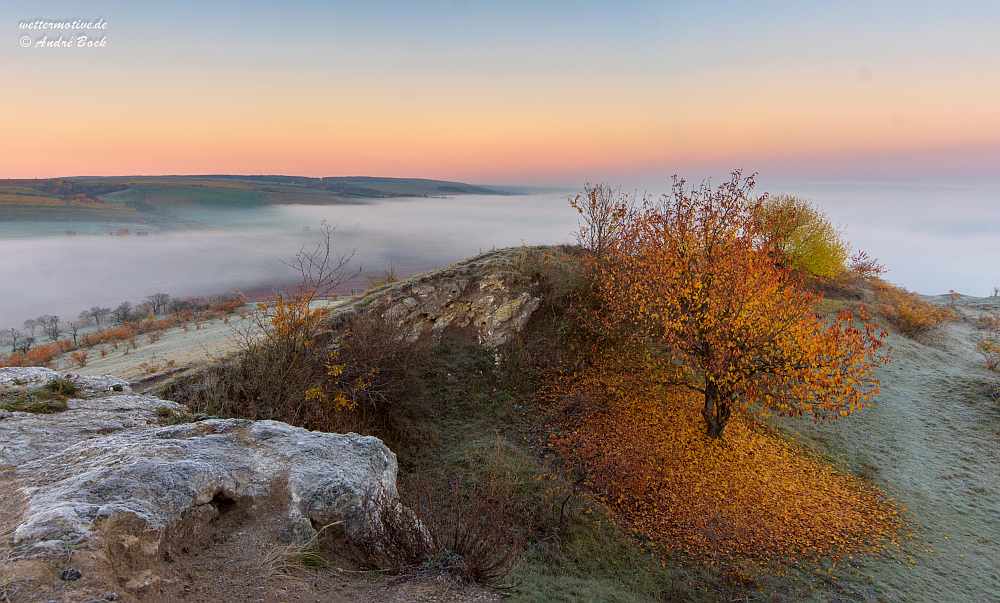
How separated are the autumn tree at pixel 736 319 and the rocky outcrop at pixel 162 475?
35.4 feet

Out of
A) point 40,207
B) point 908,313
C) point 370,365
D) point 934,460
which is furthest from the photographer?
point 40,207

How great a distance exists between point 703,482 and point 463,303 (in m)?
12.4

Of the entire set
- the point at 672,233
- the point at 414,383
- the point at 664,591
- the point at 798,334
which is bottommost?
the point at 664,591

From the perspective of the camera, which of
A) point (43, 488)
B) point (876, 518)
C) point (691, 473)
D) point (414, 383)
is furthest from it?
point (414, 383)

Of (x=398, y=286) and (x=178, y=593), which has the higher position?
(x=398, y=286)

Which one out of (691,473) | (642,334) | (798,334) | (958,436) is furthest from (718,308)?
(958,436)

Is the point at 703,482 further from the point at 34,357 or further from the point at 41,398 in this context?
the point at 34,357

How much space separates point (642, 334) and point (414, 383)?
9.69 meters

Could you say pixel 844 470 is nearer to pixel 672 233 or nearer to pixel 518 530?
pixel 672 233

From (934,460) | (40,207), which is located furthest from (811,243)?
(40,207)

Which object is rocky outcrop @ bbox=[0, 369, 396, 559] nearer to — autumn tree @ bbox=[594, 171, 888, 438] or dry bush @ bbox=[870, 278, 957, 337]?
autumn tree @ bbox=[594, 171, 888, 438]

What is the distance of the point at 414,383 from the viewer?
1523cm

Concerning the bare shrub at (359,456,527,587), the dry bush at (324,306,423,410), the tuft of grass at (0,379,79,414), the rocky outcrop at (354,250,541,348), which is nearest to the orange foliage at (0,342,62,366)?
the rocky outcrop at (354,250,541,348)

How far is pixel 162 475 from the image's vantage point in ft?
17.0
